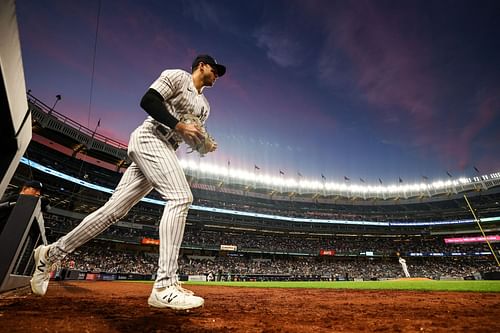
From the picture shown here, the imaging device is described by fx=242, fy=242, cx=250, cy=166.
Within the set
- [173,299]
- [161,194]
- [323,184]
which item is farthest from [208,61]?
[323,184]

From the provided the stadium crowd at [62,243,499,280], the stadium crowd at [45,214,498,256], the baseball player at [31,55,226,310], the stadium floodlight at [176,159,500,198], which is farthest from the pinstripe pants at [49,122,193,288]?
the stadium floodlight at [176,159,500,198]

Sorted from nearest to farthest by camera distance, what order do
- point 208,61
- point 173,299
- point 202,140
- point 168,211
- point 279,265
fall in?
point 173,299, point 168,211, point 202,140, point 208,61, point 279,265

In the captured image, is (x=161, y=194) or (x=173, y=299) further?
(x=161, y=194)

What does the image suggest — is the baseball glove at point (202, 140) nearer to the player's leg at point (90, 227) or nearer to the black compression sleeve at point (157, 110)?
the black compression sleeve at point (157, 110)

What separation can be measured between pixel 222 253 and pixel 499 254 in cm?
4048

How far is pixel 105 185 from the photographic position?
29.4 m

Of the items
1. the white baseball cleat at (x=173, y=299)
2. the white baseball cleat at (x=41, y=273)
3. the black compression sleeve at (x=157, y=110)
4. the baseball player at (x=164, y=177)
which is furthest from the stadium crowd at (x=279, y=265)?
the black compression sleeve at (x=157, y=110)

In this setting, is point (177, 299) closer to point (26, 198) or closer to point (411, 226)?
point (26, 198)

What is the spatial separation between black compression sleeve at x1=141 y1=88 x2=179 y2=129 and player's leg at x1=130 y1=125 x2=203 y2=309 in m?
0.26

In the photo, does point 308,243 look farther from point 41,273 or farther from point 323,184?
point 41,273

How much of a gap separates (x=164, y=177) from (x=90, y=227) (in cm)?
95

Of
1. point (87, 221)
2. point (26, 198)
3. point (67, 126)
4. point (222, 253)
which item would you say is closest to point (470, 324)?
point (87, 221)

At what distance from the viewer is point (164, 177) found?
2.20 meters

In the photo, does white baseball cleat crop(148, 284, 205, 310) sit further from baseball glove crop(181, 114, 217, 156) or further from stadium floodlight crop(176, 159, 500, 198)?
stadium floodlight crop(176, 159, 500, 198)
